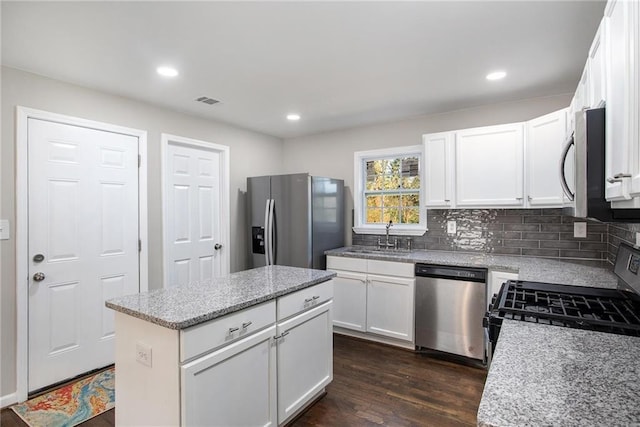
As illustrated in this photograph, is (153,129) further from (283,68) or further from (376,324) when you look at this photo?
(376,324)

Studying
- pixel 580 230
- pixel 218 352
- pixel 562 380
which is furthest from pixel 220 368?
pixel 580 230

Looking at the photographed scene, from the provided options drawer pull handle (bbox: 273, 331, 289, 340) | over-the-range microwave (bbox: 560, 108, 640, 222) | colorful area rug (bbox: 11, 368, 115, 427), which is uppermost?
over-the-range microwave (bbox: 560, 108, 640, 222)

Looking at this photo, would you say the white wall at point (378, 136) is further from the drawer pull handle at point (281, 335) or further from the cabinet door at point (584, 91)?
the drawer pull handle at point (281, 335)

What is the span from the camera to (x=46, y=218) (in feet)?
8.43

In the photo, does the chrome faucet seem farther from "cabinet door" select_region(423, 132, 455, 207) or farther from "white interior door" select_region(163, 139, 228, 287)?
"white interior door" select_region(163, 139, 228, 287)

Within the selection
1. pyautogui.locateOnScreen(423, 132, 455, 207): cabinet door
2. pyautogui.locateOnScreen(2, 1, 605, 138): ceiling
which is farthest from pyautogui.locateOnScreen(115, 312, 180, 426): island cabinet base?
pyautogui.locateOnScreen(423, 132, 455, 207): cabinet door

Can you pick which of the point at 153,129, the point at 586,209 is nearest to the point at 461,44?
the point at 586,209

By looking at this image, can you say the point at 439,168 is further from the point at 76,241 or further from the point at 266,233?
the point at 76,241

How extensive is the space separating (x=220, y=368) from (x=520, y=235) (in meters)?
2.97

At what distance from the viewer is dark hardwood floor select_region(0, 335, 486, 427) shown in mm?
2172

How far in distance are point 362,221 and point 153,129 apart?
8.40 ft

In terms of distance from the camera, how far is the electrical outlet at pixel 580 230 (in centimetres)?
293

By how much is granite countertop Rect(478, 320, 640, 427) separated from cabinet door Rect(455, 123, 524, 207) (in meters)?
2.02

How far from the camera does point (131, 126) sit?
3.12 metres
